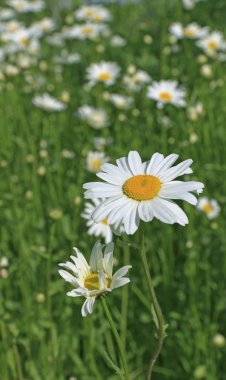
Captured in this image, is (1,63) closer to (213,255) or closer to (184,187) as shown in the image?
(213,255)

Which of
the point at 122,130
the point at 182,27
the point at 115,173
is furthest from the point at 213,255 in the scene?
the point at 182,27

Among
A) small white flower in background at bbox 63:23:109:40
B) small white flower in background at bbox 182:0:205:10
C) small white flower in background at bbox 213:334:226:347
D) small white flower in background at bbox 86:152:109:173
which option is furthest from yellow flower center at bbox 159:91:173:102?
small white flower in background at bbox 182:0:205:10

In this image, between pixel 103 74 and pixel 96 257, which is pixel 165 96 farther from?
pixel 96 257

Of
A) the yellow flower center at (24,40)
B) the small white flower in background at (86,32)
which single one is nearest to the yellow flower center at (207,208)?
the small white flower in background at (86,32)

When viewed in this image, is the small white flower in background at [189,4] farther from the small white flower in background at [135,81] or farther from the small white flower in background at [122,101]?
the small white flower in background at [122,101]

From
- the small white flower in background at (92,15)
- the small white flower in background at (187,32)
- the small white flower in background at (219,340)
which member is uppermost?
the small white flower in background at (92,15)

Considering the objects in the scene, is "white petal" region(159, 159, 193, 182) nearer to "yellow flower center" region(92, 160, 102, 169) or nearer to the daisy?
the daisy

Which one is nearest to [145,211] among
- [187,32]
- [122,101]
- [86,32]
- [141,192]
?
[141,192]
